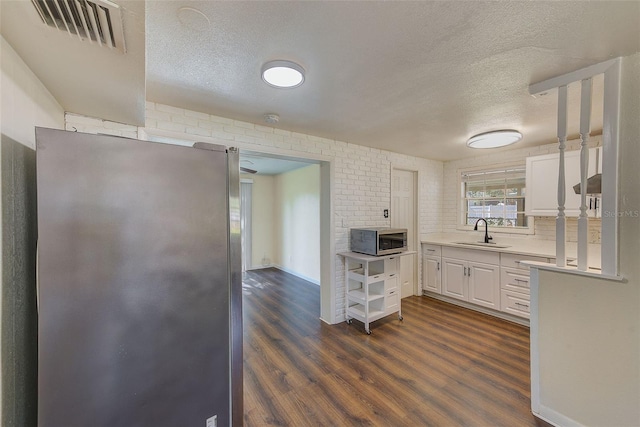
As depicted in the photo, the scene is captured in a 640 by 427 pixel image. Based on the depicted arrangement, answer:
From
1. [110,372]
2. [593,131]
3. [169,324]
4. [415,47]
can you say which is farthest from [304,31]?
[593,131]

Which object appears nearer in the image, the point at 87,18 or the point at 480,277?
the point at 87,18

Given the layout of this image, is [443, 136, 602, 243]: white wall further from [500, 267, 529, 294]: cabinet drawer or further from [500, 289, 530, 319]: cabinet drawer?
[500, 289, 530, 319]: cabinet drawer

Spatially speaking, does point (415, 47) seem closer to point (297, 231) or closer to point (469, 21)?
point (469, 21)

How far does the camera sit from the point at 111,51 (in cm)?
100

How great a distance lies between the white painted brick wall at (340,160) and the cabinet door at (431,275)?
0.51 m

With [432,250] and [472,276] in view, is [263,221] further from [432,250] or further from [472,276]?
[472,276]

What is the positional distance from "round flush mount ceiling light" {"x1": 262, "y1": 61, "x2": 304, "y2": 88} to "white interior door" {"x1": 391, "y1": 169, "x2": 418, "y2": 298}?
8.83 ft

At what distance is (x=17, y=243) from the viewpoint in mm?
926

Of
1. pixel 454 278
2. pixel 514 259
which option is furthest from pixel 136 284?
pixel 454 278

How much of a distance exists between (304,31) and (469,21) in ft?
2.54

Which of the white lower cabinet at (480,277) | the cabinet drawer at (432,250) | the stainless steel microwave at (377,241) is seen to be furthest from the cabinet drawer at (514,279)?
the stainless steel microwave at (377,241)

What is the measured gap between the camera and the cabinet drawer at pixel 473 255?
10.8 feet

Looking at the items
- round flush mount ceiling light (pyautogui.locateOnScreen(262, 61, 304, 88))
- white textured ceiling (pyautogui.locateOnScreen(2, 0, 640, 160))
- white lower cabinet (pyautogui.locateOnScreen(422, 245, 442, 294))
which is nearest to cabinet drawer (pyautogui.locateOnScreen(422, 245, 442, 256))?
white lower cabinet (pyautogui.locateOnScreen(422, 245, 442, 294))

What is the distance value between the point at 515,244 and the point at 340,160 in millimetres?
2649
